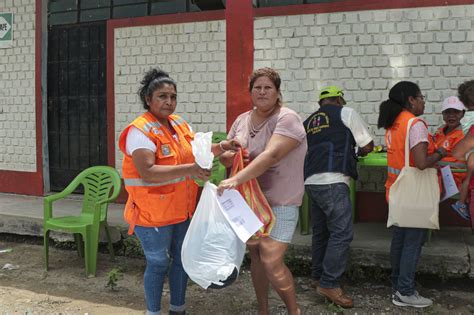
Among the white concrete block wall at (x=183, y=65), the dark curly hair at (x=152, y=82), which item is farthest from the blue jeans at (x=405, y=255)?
the white concrete block wall at (x=183, y=65)

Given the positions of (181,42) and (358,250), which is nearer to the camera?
(358,250)

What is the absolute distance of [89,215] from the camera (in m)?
5.14

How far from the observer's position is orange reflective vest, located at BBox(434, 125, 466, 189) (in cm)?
445

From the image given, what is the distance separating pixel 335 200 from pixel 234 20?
293cm

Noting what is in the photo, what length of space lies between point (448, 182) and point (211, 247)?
6.77 ft

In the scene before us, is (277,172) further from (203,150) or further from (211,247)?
(211,247)

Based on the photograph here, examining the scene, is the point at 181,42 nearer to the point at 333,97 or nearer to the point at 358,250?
the point at 333,97

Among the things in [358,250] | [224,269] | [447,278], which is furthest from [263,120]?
[447,278]

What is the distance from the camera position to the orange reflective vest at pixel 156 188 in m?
3.14

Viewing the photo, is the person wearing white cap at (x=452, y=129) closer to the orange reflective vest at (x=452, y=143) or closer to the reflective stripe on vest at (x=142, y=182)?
the orange reflective vest at (x=452, y=143)

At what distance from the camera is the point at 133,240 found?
209 inches

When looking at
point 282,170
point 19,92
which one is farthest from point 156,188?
point 19,92

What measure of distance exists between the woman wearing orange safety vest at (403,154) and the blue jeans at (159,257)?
169 centimetres

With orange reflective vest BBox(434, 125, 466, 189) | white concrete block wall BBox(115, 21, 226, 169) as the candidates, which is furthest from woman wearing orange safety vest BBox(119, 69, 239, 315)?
white concrete block wall BBox(115, 21, 226, 169)
